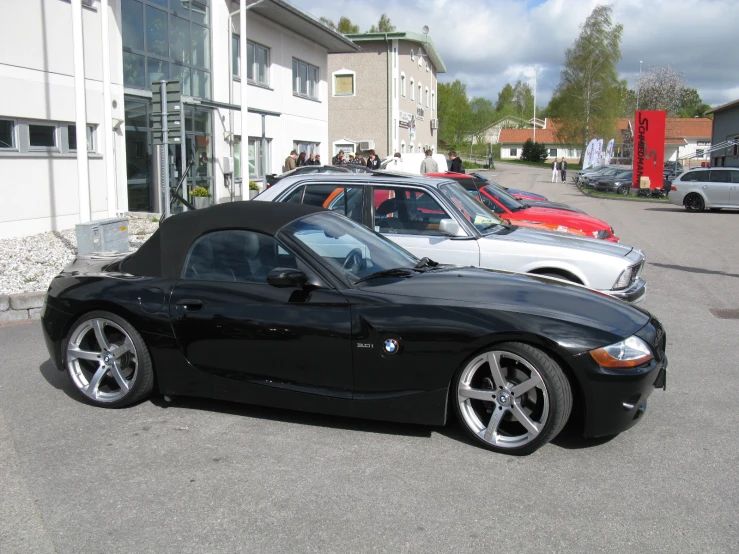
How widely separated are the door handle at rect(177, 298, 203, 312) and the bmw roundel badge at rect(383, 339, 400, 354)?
4.20 ft

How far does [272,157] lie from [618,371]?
23.1 meters

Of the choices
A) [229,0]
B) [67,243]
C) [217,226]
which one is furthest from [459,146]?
[217,226]

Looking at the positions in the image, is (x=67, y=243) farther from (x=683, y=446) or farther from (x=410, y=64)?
(x=410, y=64)

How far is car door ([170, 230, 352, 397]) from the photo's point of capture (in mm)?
4418

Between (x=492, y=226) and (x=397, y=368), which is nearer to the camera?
(x=397, y=368)

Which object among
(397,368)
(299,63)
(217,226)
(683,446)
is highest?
(299,63)

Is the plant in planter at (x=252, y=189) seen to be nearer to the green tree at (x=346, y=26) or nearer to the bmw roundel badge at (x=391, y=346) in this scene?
the bmw roundel badge at (x=391, y=346)

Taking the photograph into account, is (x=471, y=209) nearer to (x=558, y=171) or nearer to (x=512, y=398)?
(x=512, y=398)

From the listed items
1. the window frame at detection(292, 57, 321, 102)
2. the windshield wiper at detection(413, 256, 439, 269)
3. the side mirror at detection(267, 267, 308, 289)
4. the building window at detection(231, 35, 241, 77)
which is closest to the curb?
the side mirror at detection(267, 267, 308, 289)

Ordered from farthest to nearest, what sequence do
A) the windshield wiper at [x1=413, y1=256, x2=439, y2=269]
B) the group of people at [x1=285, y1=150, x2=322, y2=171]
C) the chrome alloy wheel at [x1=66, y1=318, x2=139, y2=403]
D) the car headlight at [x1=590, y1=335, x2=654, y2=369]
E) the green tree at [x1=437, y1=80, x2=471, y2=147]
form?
the green tree at [x1=437, y1=80, x2=471, y2=147] → the group of people at [x1=285, y1=150, x2=322, y2=171] → the windshield wiper at [x1=413, y1=256, x2=439, y2=269] → the chrome alloy wheel at [x1=66, y1=318, x2=139, y2=403] → the car headlight at [x1=590, y1=335, x2=654, y2=369]

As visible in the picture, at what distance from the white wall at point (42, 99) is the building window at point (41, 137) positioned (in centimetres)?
20

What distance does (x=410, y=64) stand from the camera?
44.2 meters

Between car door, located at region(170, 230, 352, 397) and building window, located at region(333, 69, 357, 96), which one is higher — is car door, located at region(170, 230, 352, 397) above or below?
below

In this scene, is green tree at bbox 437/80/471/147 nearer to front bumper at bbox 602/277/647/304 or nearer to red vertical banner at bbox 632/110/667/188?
red vertical banner at bbox 632/110/667/188
